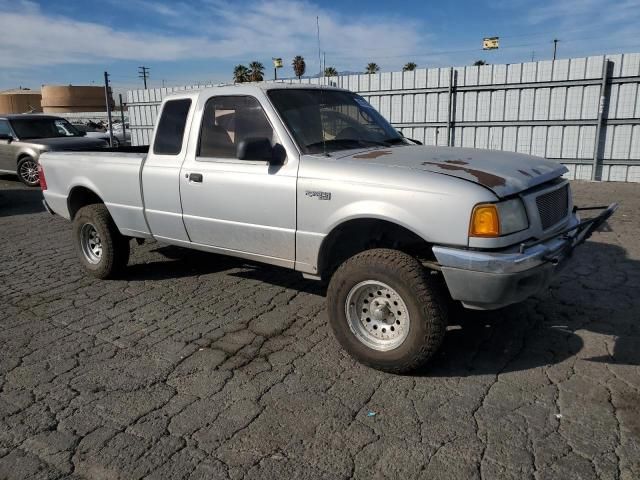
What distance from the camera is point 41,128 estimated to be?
13633 mm

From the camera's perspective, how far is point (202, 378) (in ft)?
11.6

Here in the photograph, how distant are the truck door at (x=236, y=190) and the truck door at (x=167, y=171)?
129 mm

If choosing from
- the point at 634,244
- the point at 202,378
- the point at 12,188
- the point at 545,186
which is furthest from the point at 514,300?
the point at 12,188

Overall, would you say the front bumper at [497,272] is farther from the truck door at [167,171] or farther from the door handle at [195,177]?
the truck door at [167,171]

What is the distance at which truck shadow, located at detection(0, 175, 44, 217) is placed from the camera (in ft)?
33.2

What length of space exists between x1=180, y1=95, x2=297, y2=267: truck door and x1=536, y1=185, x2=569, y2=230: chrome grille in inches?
67.7

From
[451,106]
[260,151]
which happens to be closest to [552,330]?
[260,151]

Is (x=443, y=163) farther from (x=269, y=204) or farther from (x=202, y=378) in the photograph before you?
(x=202, y=378)

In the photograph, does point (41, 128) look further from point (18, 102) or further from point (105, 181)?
point (18, 102)

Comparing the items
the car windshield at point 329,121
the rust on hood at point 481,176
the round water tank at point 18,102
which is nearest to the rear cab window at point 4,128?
the car windshield at point 329,121

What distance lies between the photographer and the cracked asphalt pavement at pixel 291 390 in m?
2.66

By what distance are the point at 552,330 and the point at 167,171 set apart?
355 cm

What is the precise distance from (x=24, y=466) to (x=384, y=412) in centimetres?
196

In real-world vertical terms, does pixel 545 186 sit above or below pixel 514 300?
above
